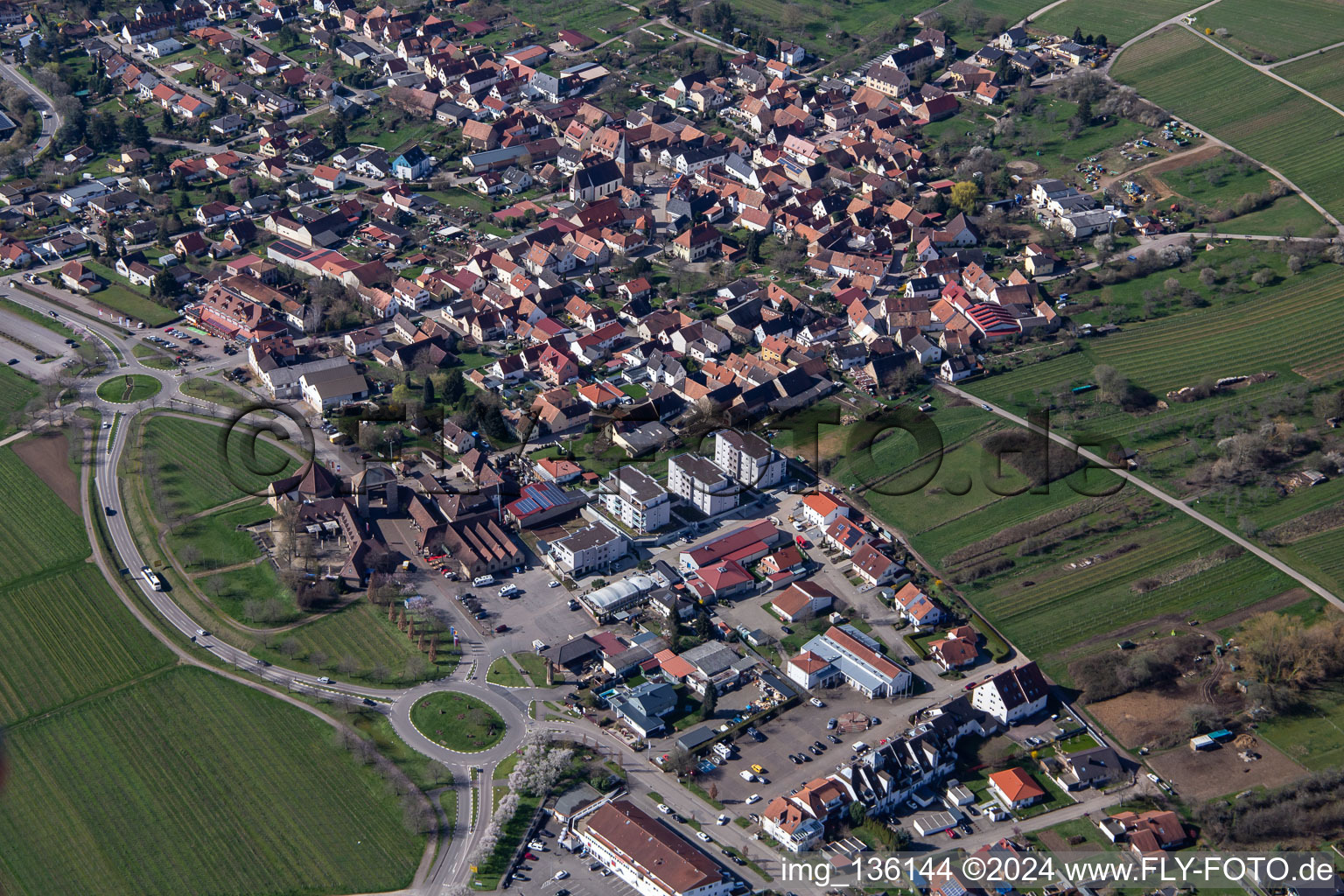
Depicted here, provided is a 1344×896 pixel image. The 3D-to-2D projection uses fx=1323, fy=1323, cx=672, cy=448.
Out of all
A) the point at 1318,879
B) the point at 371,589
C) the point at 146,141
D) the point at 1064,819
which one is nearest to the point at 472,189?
the point at 146,141

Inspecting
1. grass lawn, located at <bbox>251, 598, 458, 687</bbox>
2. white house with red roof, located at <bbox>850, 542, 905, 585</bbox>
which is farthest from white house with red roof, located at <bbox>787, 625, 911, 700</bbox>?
grass lawn, located at <bbox>251, 598, 458, 687</bbox>

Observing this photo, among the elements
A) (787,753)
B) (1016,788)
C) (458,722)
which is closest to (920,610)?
(787,753)

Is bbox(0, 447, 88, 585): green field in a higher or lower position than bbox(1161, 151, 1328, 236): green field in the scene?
lower

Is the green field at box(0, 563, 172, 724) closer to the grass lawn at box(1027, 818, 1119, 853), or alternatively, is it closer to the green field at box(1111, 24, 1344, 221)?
the grass lawn at box(1027, 818, 1119, 853)

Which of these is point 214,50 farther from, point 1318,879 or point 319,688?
point 1318,879

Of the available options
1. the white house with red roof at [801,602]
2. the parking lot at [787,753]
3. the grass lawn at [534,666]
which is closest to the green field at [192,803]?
the grass lawn at [534,666]

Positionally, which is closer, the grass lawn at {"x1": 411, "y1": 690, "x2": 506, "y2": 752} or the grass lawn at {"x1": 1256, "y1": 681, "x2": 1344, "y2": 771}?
the grass lawn at {"x1": 1256, "y1": 681, "x2": 1344, "y2": 771}
